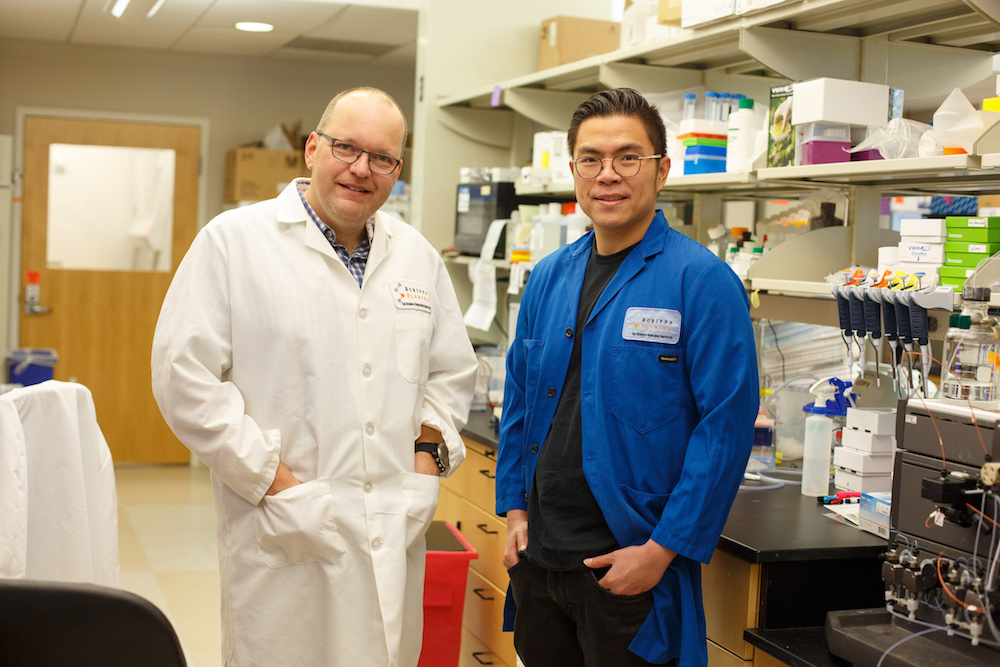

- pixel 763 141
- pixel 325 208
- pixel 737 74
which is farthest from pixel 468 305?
pixel 325 208

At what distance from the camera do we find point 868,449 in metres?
2.19

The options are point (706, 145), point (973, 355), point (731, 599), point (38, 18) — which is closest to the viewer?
point (973, 355)

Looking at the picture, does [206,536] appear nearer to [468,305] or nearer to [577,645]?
[468,305]

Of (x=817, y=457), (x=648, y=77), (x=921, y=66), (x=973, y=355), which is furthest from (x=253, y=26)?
(x=973, y=355)

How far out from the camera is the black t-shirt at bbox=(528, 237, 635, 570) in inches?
68.5

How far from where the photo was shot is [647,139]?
1774 millimetres

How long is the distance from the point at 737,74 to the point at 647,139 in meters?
1.42

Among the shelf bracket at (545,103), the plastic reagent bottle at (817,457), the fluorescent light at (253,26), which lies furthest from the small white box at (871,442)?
the fluorescent light at (253,26)

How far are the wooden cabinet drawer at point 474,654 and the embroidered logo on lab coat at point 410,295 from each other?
1.39 metres

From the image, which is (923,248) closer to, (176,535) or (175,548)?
(175,548)

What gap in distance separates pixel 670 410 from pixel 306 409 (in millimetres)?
683

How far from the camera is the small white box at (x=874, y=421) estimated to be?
7.13 feet

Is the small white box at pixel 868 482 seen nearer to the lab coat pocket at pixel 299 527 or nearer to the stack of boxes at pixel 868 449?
Answer: the stack of boxes at pixel 868 449

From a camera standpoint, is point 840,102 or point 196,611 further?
point 196,611
